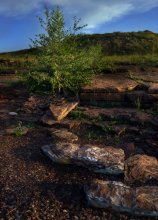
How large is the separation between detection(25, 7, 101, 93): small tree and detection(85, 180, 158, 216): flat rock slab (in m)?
6.29

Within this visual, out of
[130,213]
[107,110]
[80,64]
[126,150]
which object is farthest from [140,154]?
[80,64]

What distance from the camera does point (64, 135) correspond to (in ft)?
33.0

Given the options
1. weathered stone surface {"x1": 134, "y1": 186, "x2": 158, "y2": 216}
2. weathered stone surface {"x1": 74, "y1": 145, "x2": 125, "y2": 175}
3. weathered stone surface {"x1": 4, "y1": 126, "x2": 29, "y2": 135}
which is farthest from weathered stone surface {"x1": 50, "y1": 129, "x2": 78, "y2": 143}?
weathered stone surface {"x1": 134, "y1": 186, "x2": 158, "y2": 216}

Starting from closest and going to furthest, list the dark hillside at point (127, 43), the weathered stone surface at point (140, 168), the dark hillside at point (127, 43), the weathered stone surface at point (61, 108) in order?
the weathered stone surface at point (140, 168), the weathered stone surface at point (61, 108), the dark hillside at point (127, 43), the dark hillside at point (127, 43)

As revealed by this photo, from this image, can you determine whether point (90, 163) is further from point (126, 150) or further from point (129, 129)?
point (129, 129)

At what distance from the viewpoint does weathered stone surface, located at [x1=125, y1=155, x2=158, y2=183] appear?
7.97 meters

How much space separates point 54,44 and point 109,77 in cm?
301

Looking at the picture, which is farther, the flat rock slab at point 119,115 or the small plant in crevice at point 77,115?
the small plant in crevice at point 77,115

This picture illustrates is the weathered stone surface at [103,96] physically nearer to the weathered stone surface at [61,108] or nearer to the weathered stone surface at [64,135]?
the weathered stone surface at [61,108]

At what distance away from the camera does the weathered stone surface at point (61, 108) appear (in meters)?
11.4

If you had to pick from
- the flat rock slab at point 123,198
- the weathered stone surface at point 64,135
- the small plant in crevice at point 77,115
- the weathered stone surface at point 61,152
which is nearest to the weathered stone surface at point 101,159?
the weathered stone surface at point 61,152

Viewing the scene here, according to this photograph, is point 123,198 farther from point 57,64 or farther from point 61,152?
point 57,64

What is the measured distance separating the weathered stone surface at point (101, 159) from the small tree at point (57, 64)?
4.96 m

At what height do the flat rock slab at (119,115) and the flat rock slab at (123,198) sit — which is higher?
the flat rock slab at (119,115)
